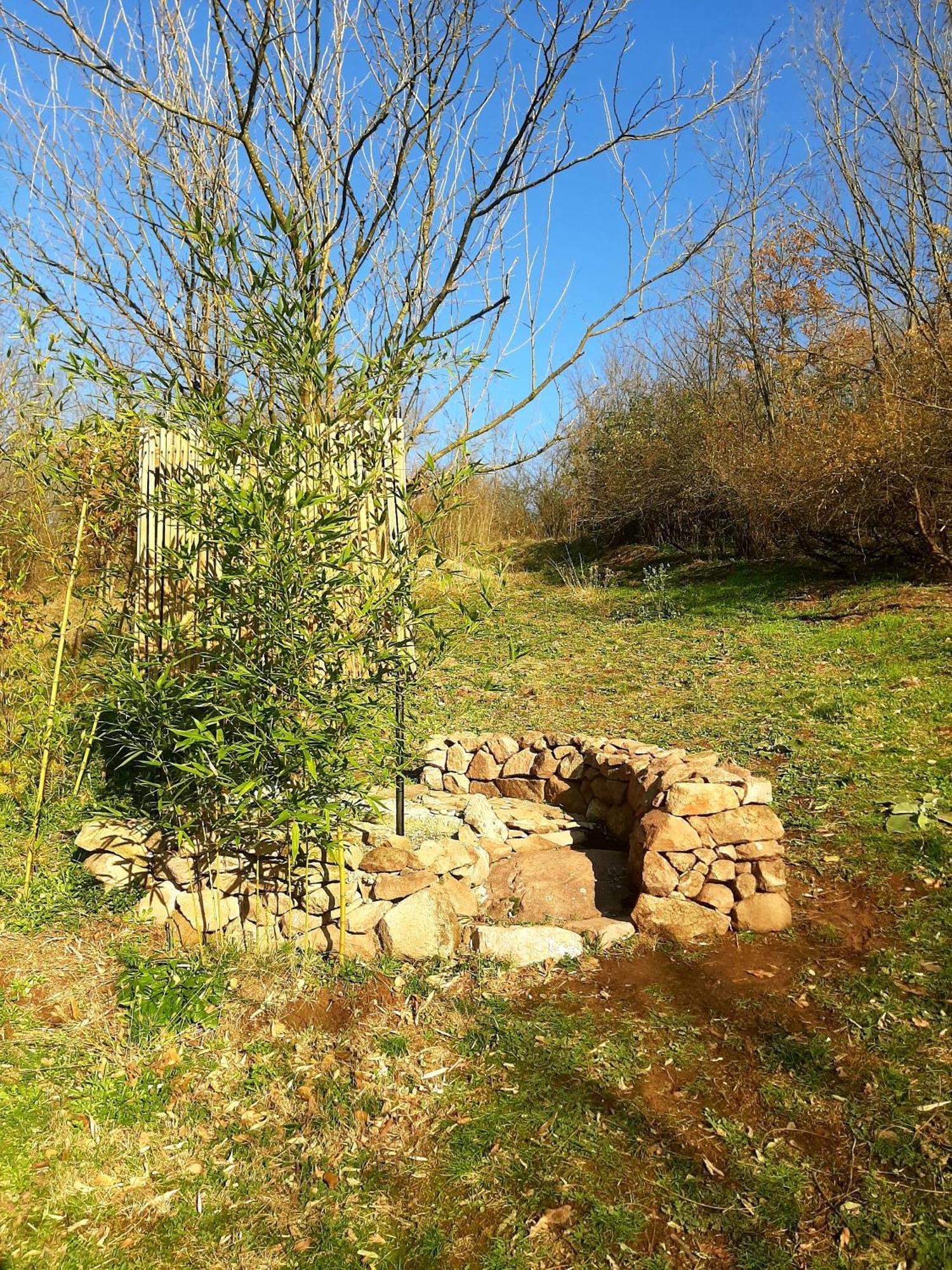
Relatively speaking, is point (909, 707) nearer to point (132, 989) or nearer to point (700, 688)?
point (700, 688)

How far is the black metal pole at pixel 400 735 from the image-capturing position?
9.33 ft

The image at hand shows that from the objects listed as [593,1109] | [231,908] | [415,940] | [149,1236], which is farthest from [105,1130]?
[593,1109]

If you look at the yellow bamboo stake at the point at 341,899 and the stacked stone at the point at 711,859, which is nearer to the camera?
the yellow bamboo stake at the point at 341,899

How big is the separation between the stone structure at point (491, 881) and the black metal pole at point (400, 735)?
0.42 ft

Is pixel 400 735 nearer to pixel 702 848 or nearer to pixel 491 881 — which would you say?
pixel 491 881

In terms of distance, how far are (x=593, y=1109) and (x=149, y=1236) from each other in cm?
109

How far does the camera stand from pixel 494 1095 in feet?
7.10

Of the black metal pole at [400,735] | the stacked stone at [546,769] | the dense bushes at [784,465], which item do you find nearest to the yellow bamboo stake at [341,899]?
the black metal pole at [400,735]

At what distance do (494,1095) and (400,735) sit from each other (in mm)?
1274

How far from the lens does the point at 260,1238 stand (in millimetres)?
1757

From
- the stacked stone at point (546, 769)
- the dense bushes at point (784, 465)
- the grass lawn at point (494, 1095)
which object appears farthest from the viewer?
the dense bushes at point (784, 465)

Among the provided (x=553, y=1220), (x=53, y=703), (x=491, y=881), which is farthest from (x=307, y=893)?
(x=553, y=1220)

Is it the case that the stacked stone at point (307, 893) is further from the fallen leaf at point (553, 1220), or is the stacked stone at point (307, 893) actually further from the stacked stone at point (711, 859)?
the fallen leaf at point (553, 1220)

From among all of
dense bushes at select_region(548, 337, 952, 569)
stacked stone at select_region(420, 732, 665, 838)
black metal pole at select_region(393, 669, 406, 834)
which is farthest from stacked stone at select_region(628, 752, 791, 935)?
dense bushes at select_region(548, 337, 952, 569)
